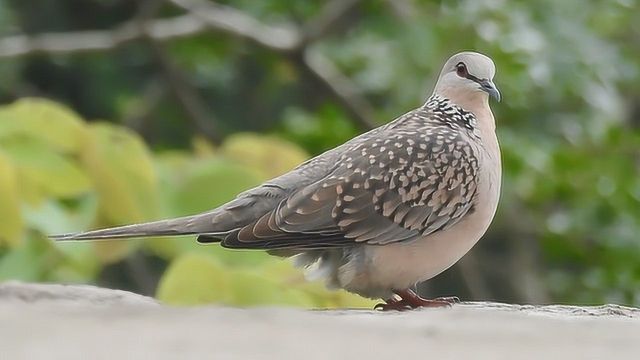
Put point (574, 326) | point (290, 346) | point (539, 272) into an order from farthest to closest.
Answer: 1. point (539, 272)
2. point (574, 326)
3. point (290, 346)

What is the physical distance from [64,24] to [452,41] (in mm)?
2842

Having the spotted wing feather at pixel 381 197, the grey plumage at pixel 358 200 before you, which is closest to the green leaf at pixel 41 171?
→ the grey plumage at pixel 358 200

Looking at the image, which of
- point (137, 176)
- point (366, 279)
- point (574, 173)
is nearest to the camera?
point (366, 279)

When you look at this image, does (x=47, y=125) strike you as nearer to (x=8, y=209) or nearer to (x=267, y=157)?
(x=8, y=209)

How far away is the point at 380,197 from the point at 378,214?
60 mm

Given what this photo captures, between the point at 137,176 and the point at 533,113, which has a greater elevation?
the point at 533,113

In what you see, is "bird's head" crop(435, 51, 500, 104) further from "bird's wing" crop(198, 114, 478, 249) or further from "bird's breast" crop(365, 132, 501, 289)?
"bird's breast" crop(365, 132, 501, 289)

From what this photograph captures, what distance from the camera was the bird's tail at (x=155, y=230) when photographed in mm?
2648

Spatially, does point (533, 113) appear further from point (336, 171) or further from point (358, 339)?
point (358, 339)

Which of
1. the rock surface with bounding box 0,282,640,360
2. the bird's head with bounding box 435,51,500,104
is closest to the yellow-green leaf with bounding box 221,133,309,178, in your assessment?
the bird's head with bounding box 435,51,500,104

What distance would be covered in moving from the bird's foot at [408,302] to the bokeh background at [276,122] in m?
0.21

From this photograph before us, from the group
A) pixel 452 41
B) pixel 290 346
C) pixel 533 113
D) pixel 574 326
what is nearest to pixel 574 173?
pixel 533 113

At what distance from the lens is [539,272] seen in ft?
18.4

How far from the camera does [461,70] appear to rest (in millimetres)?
2965
